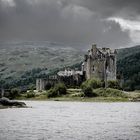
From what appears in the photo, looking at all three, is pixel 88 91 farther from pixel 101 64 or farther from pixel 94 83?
pixel 101 64

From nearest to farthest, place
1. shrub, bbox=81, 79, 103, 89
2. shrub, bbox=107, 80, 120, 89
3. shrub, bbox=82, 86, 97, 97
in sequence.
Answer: shrub, bbox=82, 86, 97, 97 → shrub, bbox=81, 79, 103, 89 → shrub, bbox=107, 80, 120, 89

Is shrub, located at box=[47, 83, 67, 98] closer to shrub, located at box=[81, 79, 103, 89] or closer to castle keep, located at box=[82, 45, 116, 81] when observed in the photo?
shrub, located at box=[81, 79, 103, 89]

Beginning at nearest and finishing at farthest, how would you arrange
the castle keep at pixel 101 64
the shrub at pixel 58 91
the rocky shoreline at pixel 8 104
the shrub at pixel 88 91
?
the rocky shoreline at pixel 8 104
the shrub at pixel 88 91
the shrub at pixel 58 91
the castle keep at pixel 101 64

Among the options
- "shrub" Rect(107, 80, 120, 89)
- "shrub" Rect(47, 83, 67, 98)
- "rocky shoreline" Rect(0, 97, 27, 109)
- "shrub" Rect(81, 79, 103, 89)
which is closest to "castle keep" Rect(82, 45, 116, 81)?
"shrub" Rect(107, 80, 120, 89)

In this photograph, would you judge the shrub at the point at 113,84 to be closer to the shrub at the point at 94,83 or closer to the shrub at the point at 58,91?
the shrub at the point at 94,83

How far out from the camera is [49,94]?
179 meters

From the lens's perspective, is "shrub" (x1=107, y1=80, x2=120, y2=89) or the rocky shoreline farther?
"shrub" (x1=107, y1=80, x2=120, y2=89)

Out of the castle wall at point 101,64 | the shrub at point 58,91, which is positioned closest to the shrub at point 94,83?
the shrub at point 58,91

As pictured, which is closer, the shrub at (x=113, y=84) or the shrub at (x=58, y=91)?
the shrub at (x=58, y=91)

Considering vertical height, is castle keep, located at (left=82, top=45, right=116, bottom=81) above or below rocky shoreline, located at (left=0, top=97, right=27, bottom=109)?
above

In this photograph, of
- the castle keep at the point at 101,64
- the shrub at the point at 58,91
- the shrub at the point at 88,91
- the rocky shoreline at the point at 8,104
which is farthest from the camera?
the castle keep at the point at 101,64

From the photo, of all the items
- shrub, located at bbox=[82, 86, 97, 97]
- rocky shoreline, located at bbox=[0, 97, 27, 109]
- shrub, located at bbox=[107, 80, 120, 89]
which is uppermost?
shrub, located at bbox=[107, 80, 120, 89]

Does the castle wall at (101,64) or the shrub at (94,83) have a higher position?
the castle wall at (101,64)

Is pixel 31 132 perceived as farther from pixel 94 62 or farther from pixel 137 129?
pixel 94 62
